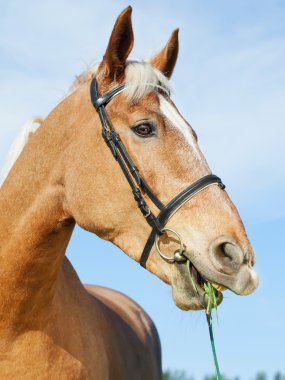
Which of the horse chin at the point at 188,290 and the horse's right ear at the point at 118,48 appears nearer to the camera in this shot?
the horse chin at the point at 188,290

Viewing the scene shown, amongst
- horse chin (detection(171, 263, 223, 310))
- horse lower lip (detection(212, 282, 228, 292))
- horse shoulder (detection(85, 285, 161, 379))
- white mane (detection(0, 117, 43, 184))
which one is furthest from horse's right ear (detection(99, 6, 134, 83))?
horse shoulder (detection(85, 285, 161, 379))

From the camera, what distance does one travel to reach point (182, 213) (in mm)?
3887

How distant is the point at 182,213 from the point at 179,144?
17.6 inches

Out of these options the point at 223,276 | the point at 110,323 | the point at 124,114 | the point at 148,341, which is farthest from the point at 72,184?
the point at 148,341

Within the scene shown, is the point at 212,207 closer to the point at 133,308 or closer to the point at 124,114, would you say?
the point at 124,114

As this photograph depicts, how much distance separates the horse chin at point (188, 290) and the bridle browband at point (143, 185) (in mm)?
87

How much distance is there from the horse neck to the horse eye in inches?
23.6

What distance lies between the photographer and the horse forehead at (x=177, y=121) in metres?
4.06

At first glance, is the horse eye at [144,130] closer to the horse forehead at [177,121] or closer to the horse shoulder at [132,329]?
the horse forehead at [177,121]

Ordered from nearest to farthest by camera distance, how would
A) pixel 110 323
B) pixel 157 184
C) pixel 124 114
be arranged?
pixel 157 184 → pixel 124 114 → pixel 110 323

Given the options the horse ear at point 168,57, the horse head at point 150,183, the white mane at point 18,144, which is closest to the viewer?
the horse head at point 150,183

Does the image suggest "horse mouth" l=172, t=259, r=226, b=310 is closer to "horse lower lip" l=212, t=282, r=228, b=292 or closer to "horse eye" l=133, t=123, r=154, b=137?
"horse lower lip" l=212, t=282, r=228, b=292

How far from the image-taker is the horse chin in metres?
3.88

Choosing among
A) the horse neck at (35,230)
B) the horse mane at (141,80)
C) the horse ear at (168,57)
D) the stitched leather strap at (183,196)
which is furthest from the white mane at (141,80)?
the stitched leather strap at (183,196)
